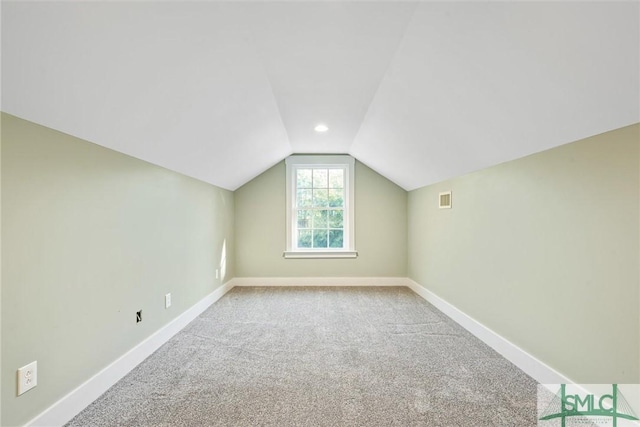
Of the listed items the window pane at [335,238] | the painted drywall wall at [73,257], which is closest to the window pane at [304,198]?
the window pane at [335,238]

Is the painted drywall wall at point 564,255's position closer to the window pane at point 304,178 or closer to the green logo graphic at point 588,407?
the green logo graphic at point 588,407

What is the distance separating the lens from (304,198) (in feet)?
16.9

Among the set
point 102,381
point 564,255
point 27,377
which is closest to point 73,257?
point 27,377

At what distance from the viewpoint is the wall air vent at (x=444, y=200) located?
11.7 ft

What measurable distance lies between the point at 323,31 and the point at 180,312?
9.06 ft

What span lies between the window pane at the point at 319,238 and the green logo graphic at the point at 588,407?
3.59 metres

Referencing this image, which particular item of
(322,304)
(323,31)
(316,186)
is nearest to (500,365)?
(322,304)

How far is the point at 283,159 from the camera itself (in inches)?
198

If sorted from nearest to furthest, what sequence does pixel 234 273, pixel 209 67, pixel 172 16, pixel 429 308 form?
pixel 172 16 < pixel 209 67 < pixel 429 308 < pixel 234 273

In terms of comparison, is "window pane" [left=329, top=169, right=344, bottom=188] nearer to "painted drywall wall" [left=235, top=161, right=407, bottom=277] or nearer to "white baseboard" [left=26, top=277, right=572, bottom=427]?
"painted drywall wall" [left=235, top=161, right=407, bottom=277]

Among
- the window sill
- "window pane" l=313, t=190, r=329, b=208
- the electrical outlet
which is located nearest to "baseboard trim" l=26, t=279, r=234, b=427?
the electrical outlet

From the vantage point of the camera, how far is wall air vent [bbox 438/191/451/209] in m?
3.58

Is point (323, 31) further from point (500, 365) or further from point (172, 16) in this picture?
point (500, 365)

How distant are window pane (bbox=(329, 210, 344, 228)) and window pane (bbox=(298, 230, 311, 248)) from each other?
395 mm
